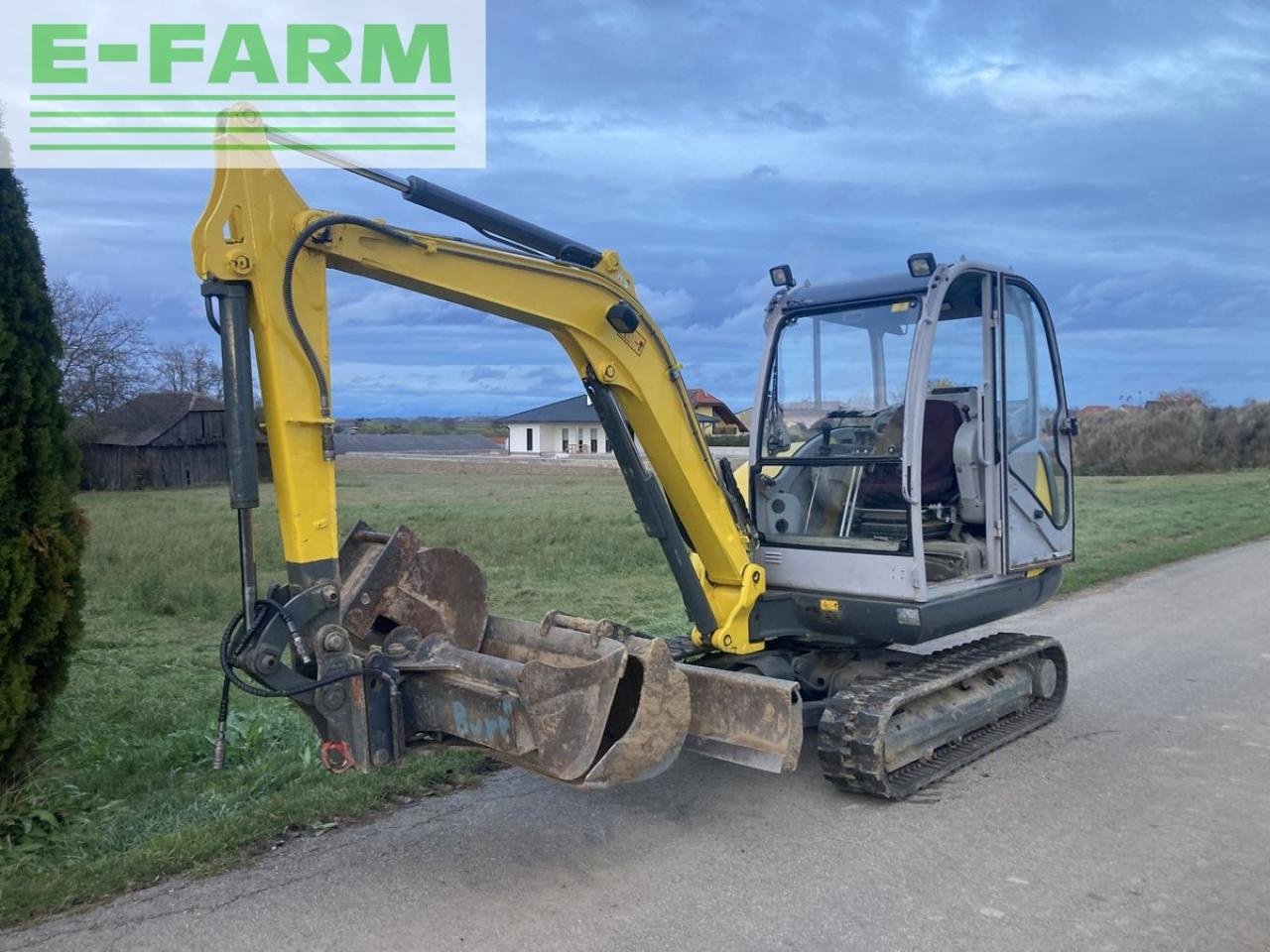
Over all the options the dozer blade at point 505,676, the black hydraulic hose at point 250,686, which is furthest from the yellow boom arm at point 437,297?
the dozer blade at point 505,676

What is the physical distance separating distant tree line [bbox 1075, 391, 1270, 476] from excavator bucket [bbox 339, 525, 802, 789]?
43457 millimetres

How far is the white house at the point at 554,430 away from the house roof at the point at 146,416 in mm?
29972

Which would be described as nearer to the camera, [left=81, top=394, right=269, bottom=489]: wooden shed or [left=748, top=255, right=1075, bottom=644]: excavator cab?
[left=748, top=255, right=1075, bottom=644]: excavator cab

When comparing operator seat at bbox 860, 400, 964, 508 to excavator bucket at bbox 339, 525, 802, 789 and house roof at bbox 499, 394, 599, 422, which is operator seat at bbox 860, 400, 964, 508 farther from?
house roof at bbox 499, 394, 599, 422

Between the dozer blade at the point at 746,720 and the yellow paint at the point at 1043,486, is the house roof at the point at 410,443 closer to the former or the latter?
the yellow paint at the point at 1043,486

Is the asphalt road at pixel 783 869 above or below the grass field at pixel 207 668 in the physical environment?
below

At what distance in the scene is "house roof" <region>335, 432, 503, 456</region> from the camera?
66.6 metres

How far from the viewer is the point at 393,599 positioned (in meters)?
4.99

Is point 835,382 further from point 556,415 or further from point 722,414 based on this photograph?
point 556,415

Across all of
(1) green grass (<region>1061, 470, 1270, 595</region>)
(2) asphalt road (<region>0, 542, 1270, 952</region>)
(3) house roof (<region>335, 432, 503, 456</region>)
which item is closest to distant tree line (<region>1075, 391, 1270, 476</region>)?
(1) green grass (<region>1061, 470, 1270, 595</region>)

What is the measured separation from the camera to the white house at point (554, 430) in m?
71.2

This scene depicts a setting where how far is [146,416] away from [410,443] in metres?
30.7

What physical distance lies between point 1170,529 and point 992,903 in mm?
16791

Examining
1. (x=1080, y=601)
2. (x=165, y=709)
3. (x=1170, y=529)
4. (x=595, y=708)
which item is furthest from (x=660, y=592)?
(x=1170, y=529)
